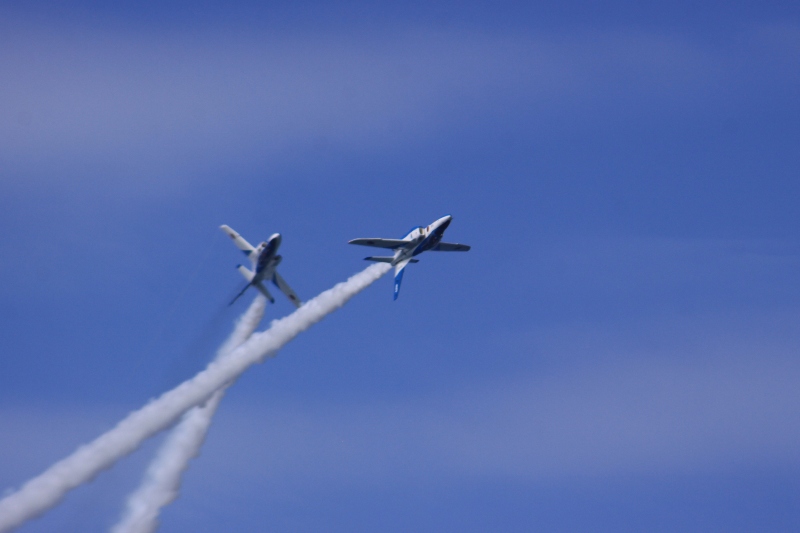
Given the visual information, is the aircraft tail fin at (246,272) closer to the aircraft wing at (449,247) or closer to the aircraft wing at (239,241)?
the aircraft wing at (239,241)

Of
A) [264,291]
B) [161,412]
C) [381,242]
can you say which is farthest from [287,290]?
[161,412]

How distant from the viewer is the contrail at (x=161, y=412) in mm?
90188

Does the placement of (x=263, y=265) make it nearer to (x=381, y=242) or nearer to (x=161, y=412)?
(x=381, y=242)

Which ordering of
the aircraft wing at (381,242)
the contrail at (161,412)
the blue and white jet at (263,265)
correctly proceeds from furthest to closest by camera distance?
the aircraft wing at (381,242)
the blue and white jet at (263,265)
the contrail at (161,412)

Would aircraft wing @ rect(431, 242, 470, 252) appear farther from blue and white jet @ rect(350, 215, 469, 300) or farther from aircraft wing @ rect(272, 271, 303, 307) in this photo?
aircraft wing @ rect(272, 271, 303, 307)

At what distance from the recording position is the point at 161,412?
321 feet

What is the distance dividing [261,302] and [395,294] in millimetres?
11081

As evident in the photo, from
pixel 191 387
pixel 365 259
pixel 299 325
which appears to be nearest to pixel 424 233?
pixel 365 259

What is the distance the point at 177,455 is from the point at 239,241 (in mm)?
18757

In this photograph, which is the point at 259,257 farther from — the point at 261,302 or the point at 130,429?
the point at 130,429

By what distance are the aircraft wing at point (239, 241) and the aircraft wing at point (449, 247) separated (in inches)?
594

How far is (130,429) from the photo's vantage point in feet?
316

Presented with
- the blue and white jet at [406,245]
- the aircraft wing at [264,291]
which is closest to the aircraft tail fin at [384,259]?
the blue and white jet at [406,245]

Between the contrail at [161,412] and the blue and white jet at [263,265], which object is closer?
the contrail at [161,412]
